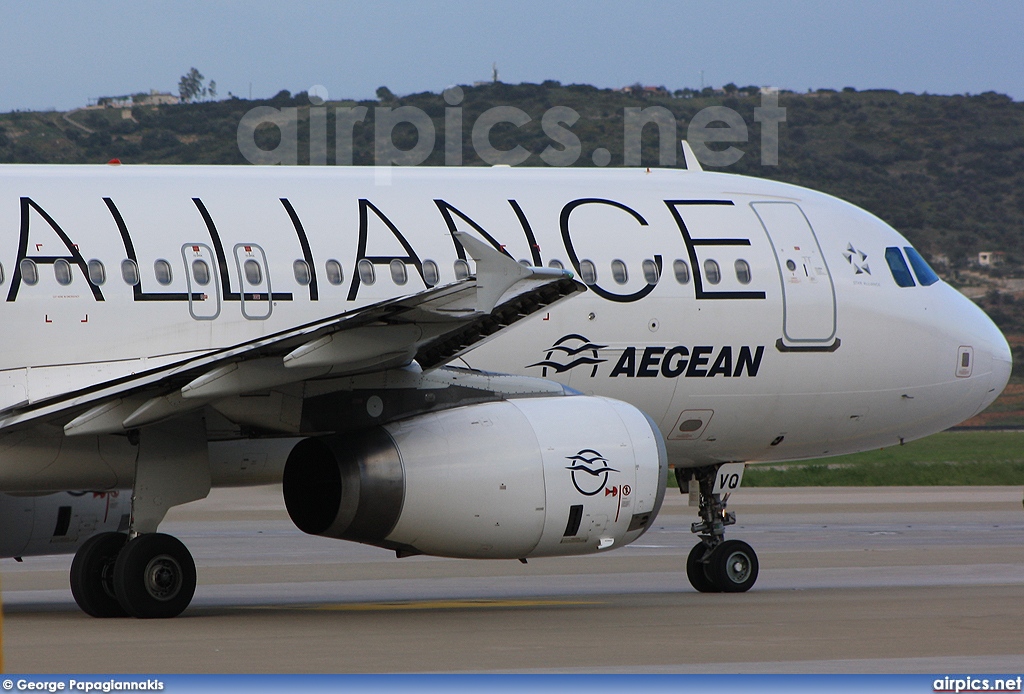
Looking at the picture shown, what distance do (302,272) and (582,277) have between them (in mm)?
2896

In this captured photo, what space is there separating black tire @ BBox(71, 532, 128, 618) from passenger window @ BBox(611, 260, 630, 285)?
216 inches

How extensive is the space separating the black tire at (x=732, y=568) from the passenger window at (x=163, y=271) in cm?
664

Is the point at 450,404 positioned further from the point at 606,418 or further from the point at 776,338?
the point at 776,338

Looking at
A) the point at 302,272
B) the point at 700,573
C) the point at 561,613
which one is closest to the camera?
the point at 561,613

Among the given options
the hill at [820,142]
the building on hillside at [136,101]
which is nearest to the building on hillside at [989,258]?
the hill at [820,142]

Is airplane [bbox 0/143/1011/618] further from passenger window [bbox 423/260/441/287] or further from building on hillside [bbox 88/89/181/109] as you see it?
building on hillside [bbox 88/89/181/109]

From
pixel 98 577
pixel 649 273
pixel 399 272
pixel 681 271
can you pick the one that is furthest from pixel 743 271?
pixel 98 577

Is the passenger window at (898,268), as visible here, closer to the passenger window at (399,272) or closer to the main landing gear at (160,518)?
the passenger window at (399,272)

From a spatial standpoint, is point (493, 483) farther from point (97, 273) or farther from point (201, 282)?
point (97, 273)

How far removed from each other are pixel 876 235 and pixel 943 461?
120ft

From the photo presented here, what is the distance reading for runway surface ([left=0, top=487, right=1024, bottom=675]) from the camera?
11289 mm

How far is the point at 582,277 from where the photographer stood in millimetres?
16344

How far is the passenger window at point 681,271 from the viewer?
16.8m

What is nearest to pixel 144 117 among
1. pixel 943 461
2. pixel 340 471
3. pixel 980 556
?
pixel 943 461
